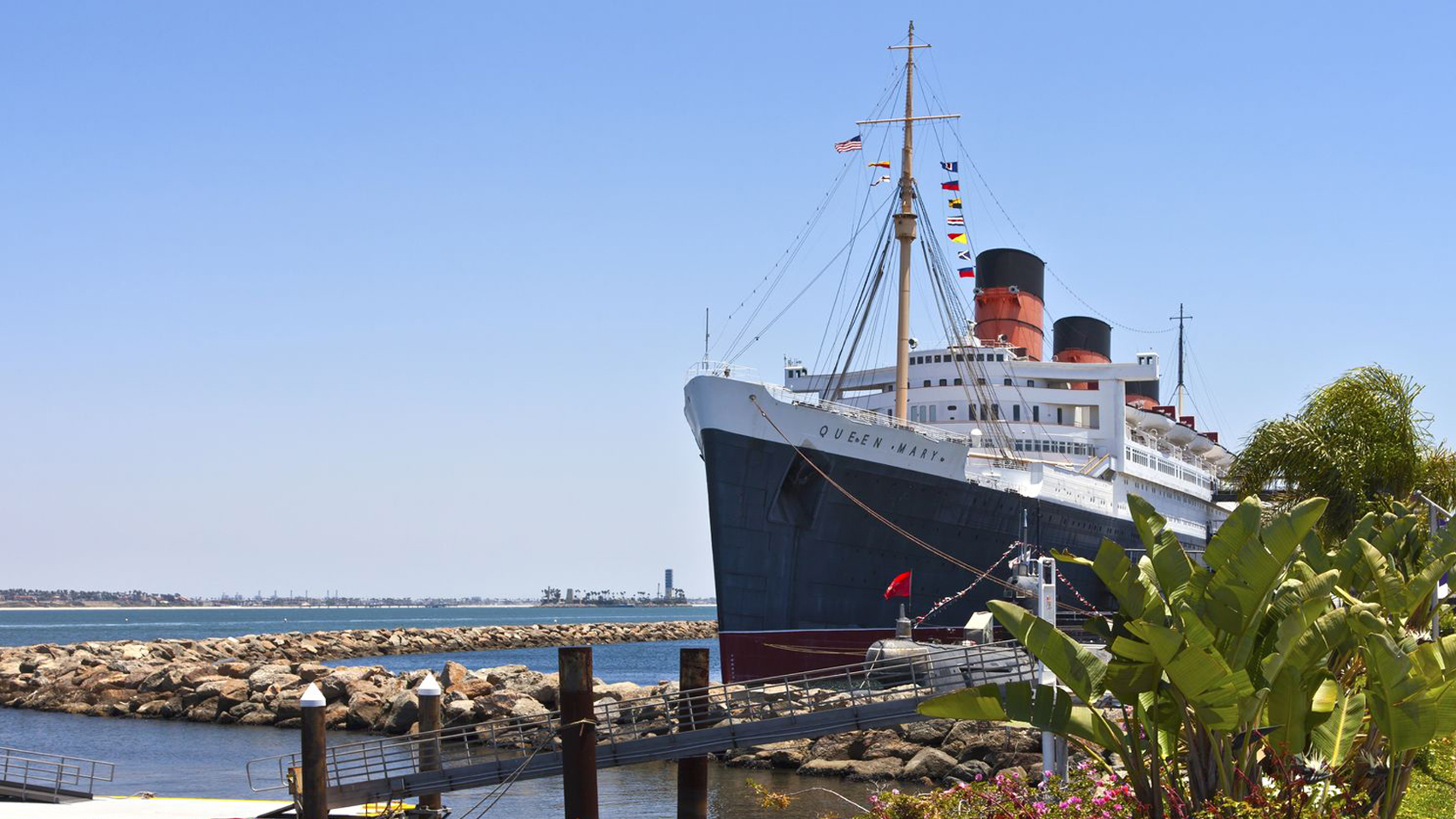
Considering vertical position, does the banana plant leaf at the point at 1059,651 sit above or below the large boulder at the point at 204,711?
above

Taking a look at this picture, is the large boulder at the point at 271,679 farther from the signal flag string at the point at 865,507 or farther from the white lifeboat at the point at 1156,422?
the white lifeboat at the point at 1156,422

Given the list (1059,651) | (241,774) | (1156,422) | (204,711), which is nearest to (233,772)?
(241,774)

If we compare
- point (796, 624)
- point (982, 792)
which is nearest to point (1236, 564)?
point (982, 792)

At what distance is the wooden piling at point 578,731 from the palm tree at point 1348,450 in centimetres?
1510

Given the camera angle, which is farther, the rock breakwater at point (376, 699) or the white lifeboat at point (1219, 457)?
the white lifeboat at point (1219, 457)

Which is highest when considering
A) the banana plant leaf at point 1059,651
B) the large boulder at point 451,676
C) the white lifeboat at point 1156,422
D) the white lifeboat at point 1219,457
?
the white lifeboat at point 1156,422

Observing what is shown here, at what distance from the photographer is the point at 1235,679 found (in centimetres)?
1045

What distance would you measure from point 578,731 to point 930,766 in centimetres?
956

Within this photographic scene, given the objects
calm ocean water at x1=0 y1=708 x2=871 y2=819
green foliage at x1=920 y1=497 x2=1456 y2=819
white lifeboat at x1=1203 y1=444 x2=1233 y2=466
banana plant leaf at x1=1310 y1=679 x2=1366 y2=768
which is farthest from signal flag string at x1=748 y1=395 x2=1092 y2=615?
white lifeboat at x1=1203 y1=444 x2=1233 y2=466

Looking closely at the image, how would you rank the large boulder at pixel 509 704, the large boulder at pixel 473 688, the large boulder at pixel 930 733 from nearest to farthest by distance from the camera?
the large boulder at pixel 930 733 → the large boulder at pixel 509 704 → the large boulder at pixel 473 688

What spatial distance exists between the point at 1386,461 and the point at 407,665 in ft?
186

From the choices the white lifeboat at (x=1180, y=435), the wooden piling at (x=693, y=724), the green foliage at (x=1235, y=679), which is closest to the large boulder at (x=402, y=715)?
the wooden piling at (x=693, y=724)

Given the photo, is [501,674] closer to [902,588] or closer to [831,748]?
[902,588]

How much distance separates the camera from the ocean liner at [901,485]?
30953 mm
